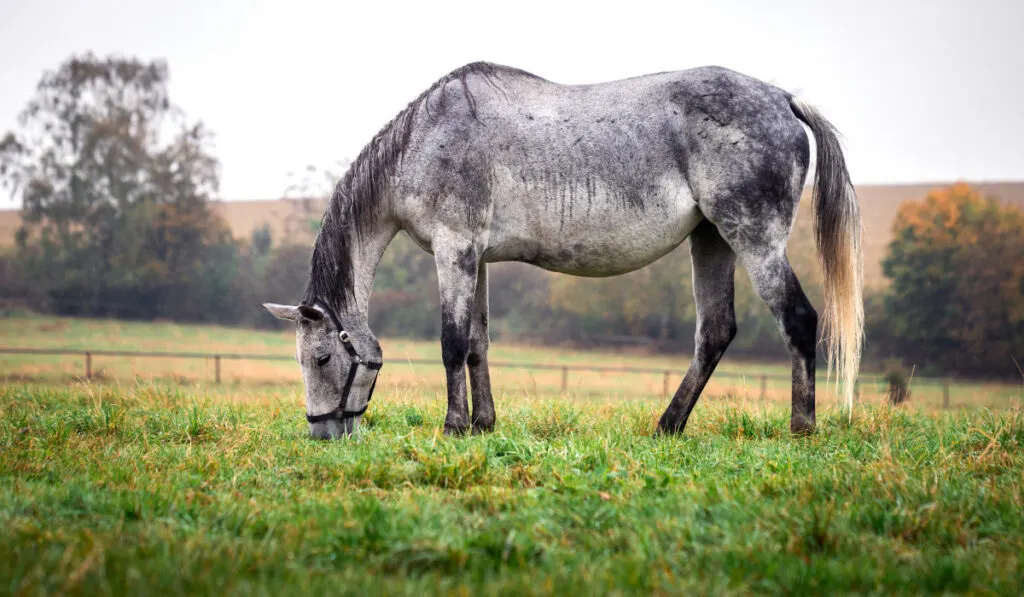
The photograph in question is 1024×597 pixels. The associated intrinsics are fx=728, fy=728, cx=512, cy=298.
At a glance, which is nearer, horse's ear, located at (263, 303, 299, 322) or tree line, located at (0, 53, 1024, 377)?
horse's ear, located at (263, 303, 299, 322)

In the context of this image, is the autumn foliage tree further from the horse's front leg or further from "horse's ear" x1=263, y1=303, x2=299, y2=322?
"horse's ear" x1=263, y1=303, x2=299, y2=322

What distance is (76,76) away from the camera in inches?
1550

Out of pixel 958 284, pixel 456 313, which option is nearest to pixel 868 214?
pixel 958 284

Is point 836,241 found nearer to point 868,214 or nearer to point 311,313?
point 311,313

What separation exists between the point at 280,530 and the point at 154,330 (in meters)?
41.1

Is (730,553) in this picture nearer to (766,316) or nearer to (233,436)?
(233,436)

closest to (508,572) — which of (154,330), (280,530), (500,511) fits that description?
(500,511)

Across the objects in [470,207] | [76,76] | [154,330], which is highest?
[76,76]

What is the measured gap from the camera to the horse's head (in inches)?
222

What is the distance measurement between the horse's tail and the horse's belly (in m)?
1.04

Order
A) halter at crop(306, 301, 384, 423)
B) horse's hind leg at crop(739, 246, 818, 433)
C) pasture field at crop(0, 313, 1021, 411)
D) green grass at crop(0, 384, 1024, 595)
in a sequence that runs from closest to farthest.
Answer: green grass at crop(0, 384, 1024, 595) < horse's hind leg at crop(739, 246, 818, 433) < halter at crop(306, 301, 384, 423) < pasture field at crop(0, 313, 1021, 411)

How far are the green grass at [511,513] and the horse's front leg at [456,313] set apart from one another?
36 cm

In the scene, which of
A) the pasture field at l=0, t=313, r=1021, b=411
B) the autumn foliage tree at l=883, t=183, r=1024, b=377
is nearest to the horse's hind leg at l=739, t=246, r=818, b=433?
the pasture field at l=0, t=313, r=1021, b=411

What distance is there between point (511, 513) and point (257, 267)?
4467 cm
